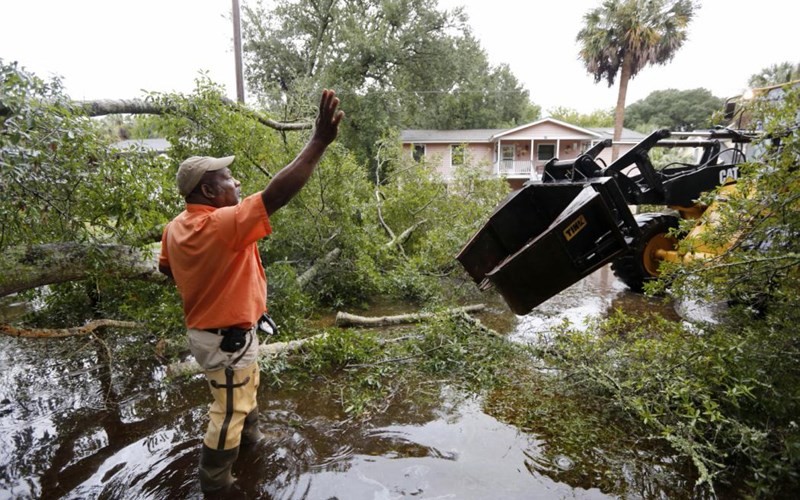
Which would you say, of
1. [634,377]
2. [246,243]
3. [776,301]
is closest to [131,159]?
[246,243]

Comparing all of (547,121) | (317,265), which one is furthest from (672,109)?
(317,265)

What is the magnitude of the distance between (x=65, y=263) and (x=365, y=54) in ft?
61.6

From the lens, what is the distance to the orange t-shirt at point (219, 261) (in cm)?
201

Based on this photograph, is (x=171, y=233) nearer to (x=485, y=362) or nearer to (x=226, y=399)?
(x=226, y=399)

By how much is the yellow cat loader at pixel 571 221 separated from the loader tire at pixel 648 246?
2.26ft

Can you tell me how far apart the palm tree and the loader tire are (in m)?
17.0

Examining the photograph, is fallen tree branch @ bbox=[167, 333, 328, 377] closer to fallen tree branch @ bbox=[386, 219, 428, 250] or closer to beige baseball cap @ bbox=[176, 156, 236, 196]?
beige baseball cap @ bbox=[176, 156, 236, 196]

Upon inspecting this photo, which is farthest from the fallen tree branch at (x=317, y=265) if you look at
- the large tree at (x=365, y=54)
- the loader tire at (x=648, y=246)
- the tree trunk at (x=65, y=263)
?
the large tree at (x=365, y=54)

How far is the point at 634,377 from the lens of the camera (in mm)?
3242

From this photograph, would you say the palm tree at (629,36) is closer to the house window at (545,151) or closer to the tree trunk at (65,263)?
the house window at (545,151)

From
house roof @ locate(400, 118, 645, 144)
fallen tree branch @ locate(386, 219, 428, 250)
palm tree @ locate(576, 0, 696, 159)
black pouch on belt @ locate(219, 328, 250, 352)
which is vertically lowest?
black pouch on belt @ locate(219, 328, 250, 352)

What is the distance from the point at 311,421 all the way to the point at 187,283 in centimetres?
163

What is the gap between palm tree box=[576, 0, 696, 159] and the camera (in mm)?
19094

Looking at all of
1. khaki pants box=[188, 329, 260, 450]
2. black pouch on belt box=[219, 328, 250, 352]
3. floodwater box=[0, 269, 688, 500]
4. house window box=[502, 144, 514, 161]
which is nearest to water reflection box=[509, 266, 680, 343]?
floodwater box=[0, 269, 688, 500]
